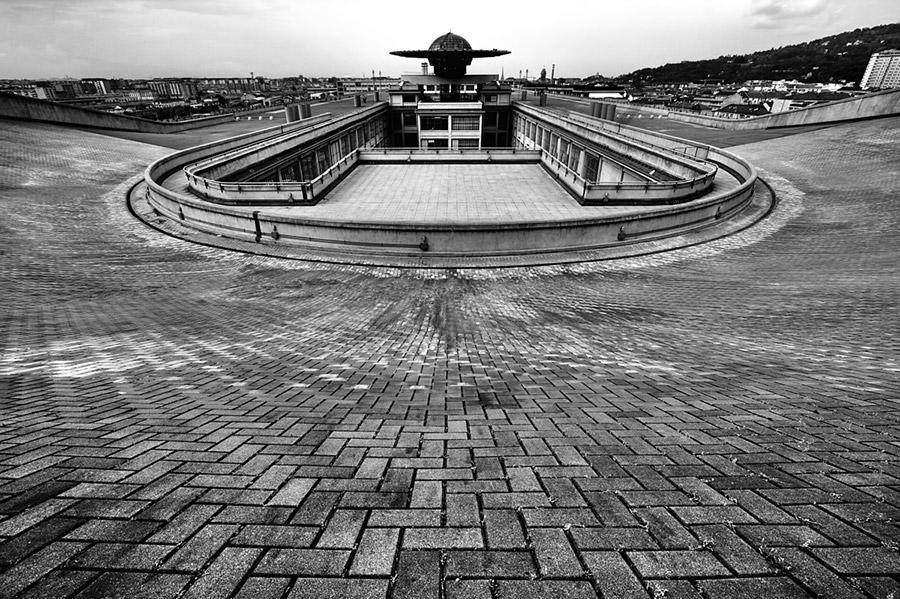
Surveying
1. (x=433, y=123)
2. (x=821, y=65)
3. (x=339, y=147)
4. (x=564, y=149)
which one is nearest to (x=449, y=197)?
(x=564, y=149)

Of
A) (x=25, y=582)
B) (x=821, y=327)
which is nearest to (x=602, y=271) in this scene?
(x=821, y=327)

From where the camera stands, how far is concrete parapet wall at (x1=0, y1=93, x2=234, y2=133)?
26781mm

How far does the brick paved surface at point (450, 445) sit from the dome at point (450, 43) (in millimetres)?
69753

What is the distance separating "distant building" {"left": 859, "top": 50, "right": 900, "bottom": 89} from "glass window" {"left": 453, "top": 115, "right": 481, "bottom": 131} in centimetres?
16715

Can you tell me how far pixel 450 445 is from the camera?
11.3 ft

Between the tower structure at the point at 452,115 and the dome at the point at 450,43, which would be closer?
the tower structure at the point at 452,115

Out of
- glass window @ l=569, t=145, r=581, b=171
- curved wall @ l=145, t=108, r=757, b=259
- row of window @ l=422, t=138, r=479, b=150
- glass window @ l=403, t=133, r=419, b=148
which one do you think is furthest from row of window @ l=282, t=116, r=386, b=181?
glass window @ l=569, t=145, r=581, b=171

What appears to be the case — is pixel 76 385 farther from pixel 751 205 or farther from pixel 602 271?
pixel 751 205

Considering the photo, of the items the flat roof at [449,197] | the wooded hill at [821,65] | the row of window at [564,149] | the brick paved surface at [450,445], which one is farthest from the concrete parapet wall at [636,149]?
the wooded hill at [821,65]

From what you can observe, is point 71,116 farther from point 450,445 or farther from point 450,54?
point 450,54

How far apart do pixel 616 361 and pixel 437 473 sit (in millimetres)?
4331

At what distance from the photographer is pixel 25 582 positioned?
180 cm

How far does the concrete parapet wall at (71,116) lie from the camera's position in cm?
2678

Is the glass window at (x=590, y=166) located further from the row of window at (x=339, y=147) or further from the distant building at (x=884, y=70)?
the distant building at (x=884, y=70)
